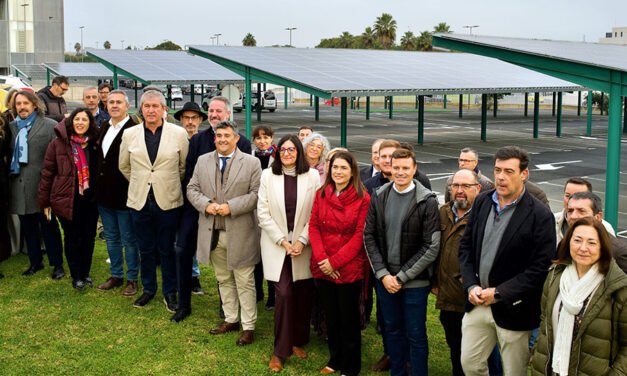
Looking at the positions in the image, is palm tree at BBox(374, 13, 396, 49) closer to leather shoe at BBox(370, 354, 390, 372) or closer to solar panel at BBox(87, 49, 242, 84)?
solar panel at BBox(87, 49, 242, 84)

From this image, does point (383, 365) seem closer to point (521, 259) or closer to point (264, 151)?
point (521, 259)

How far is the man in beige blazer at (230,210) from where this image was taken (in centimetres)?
605

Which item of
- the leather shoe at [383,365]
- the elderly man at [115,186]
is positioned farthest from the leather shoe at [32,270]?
the leather shoe at [383,365]

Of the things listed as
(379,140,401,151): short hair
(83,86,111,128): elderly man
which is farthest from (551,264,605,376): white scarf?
(83,86,111,128): elderly man

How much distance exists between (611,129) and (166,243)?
734 centimetres

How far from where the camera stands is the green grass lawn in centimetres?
568

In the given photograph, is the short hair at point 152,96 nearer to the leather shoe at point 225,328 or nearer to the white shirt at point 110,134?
the white shirt at point 110,134

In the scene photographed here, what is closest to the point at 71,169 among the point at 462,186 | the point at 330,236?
the point at 330,236

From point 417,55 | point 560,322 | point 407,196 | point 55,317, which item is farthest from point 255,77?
point 560,322

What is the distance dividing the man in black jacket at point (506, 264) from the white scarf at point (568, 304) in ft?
1.28

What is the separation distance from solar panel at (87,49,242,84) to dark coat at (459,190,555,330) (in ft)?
78.6

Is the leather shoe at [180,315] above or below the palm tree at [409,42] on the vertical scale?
below

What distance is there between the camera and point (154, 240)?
7.04m

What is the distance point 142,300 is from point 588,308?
4.73 m
